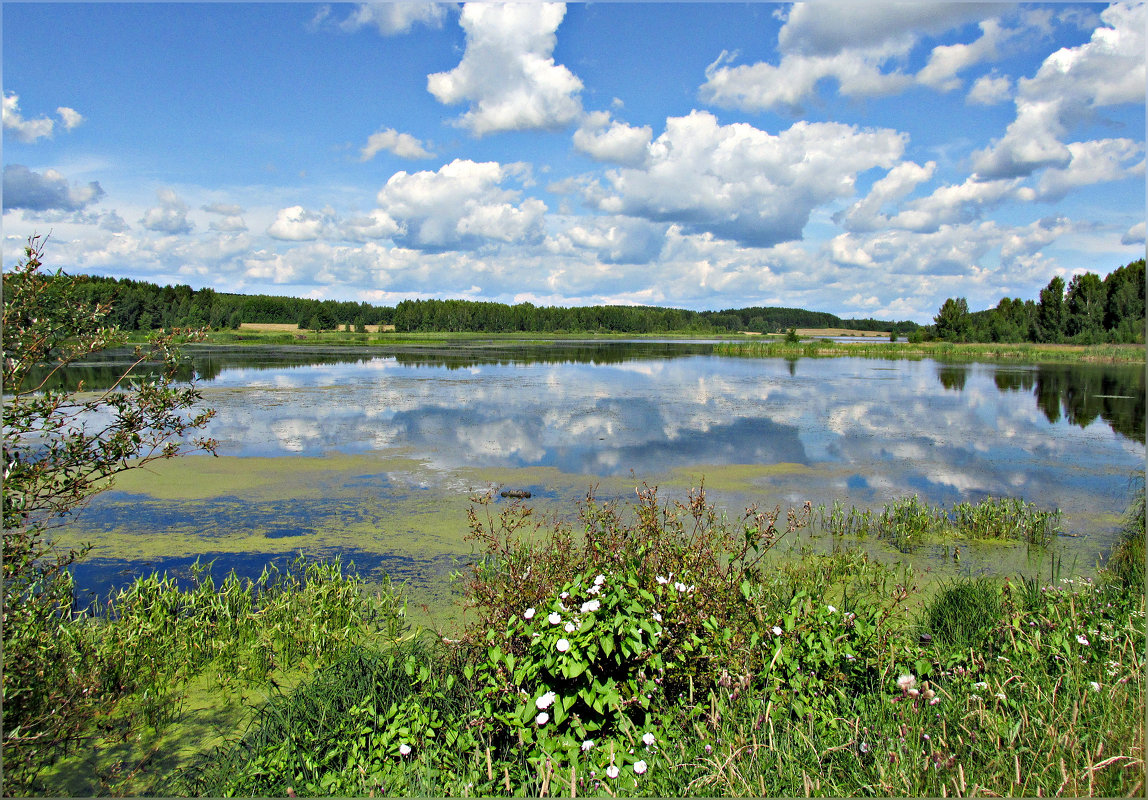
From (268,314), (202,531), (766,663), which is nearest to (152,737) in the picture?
(766,663)

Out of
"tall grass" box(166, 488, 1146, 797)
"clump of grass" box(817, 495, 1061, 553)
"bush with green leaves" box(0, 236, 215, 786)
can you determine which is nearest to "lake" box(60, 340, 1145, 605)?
"clump of grass" box(817, 495, 1061, 553)

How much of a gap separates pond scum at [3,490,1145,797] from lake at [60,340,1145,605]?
2.60 m

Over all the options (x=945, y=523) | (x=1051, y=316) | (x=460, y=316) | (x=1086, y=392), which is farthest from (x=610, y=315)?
(x=945, y=523)

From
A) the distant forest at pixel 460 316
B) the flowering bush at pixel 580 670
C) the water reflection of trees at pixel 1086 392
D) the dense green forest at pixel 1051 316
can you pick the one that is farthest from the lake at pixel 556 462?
the distant forest at pixel 460 316

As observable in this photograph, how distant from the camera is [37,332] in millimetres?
3221

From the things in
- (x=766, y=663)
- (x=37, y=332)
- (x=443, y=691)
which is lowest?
(x=443, y=691)

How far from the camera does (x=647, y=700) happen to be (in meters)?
3.36

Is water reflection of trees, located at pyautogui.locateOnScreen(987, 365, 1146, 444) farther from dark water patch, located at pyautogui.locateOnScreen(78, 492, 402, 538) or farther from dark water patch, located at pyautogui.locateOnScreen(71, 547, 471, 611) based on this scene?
dark water patch, located at pyautogui.locateOnScreen(78, 492, 402, 538)

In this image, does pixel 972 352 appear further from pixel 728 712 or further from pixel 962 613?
pixel 728 712

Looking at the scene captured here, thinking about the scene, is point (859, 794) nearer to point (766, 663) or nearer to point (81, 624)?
point (766, 663)

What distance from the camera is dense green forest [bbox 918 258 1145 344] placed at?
46062 millimetres

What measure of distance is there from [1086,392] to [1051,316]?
4448 cm

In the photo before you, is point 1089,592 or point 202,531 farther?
point 202,531

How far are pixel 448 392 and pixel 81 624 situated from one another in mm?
20279
